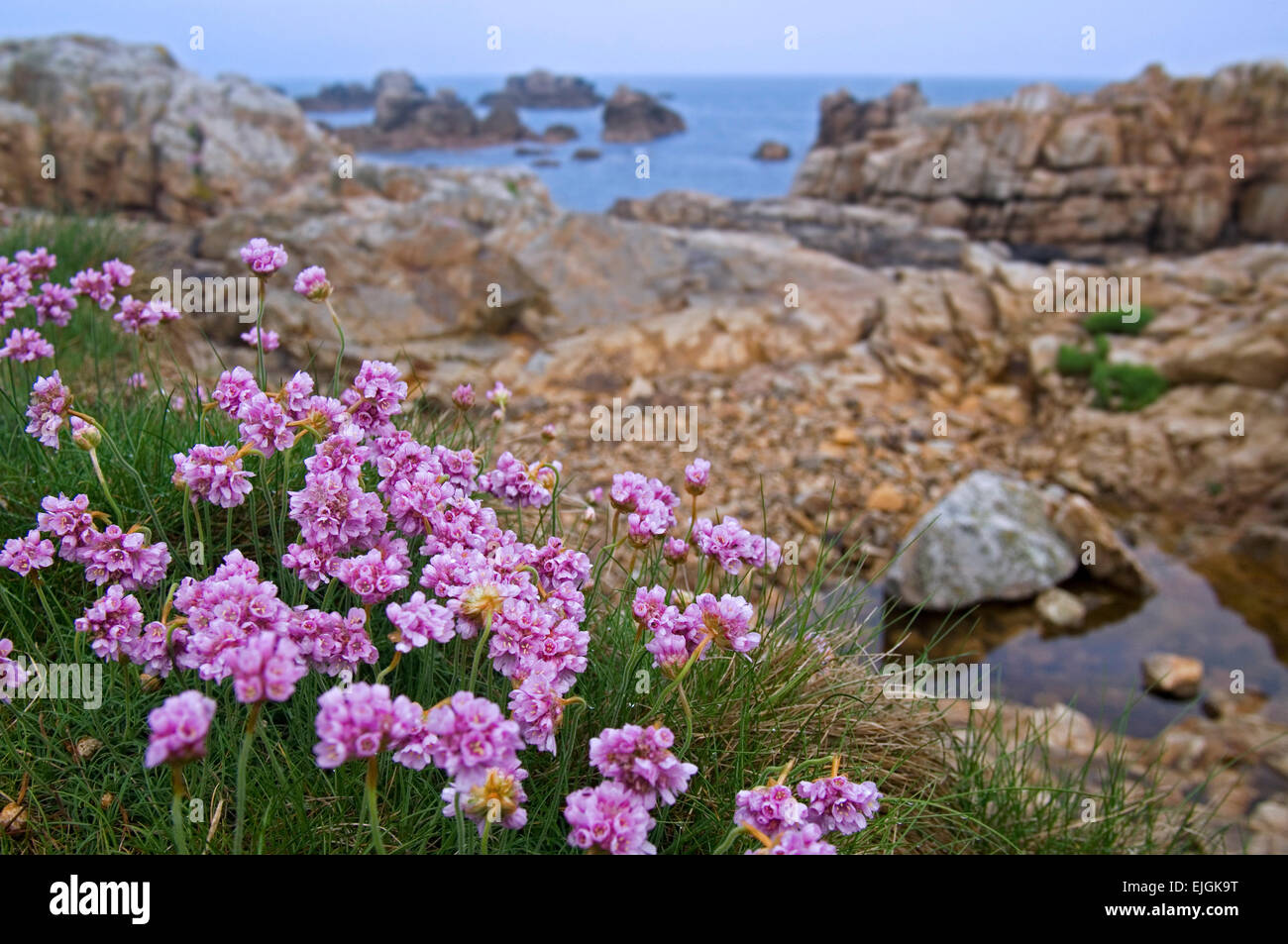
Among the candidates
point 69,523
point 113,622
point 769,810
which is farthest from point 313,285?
point 769,810

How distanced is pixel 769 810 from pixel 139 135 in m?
15.1

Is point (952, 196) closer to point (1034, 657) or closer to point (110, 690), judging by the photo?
point (1034, 657)

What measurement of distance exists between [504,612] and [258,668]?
0.54 m

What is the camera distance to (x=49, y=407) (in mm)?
2330

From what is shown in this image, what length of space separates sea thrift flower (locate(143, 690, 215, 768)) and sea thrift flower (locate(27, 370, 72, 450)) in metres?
1.27

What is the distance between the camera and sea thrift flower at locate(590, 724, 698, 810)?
5.38 ft

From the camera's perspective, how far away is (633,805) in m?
1.64

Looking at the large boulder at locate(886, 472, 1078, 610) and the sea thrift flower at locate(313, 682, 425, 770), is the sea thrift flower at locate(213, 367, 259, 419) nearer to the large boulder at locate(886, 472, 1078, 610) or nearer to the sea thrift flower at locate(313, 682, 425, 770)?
the sea thrift flower at locate(313, 682, 425, 770)

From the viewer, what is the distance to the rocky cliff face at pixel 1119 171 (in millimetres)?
18891

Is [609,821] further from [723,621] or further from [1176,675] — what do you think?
[1176,675]

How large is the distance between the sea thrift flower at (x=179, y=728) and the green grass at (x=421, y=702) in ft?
1.81
